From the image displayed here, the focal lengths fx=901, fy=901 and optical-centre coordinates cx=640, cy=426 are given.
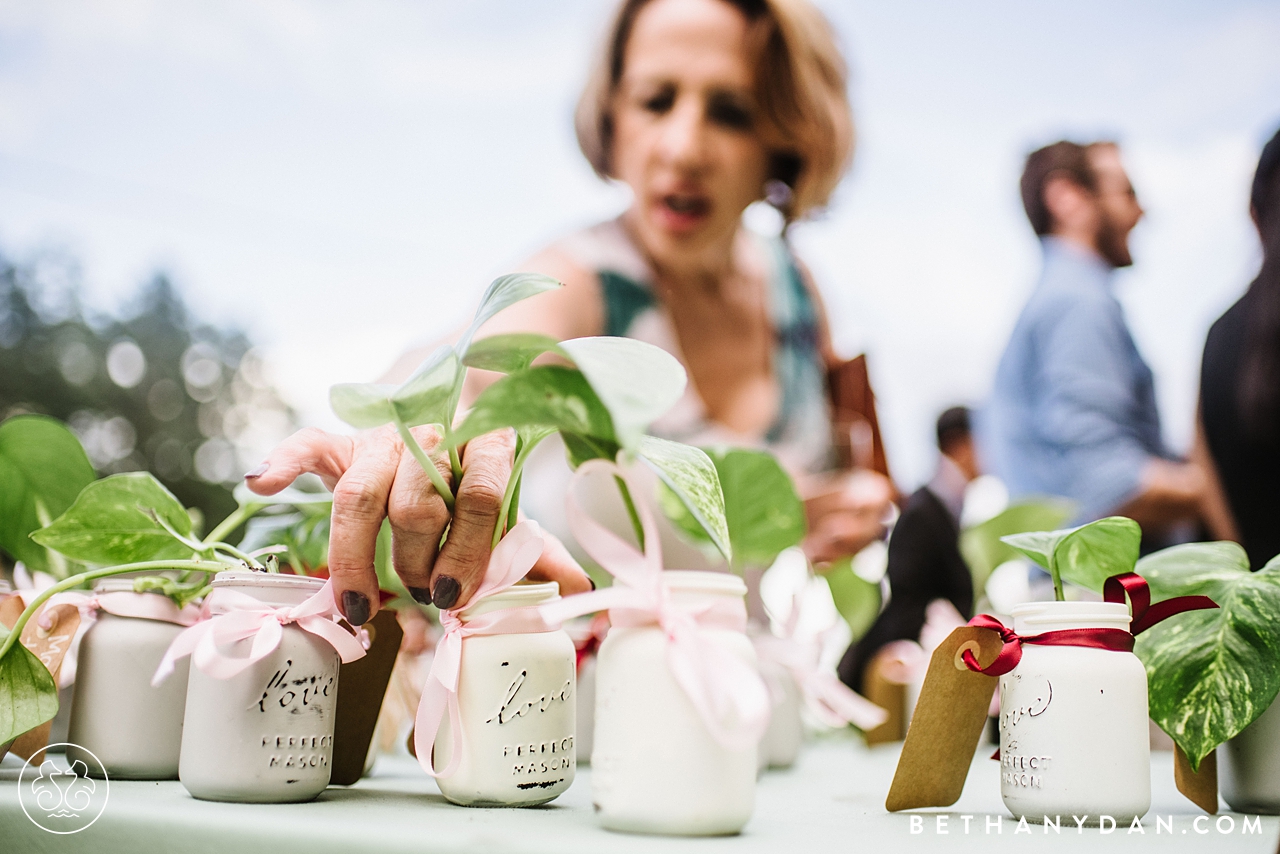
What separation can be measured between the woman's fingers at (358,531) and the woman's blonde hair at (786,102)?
1.06 meters

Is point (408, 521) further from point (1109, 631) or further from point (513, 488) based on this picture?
point (1109, 631)

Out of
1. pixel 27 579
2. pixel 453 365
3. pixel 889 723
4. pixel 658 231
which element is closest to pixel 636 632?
pixel 453 365

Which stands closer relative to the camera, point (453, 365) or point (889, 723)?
point (453, 365)

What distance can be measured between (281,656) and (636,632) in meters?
0.12

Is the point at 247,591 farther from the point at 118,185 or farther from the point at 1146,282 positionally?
the point at 118,185

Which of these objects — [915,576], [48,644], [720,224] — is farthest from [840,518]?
[48,644]

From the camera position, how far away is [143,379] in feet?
12.2

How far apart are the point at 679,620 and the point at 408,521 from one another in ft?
0.29

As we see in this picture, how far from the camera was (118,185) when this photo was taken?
2.68 metres

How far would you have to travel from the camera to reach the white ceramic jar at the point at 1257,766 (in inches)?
12.7

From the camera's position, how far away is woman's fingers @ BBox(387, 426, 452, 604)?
271mm

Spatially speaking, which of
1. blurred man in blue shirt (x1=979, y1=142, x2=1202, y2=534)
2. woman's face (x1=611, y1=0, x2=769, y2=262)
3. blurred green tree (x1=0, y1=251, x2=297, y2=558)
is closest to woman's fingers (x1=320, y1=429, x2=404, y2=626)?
woman's face (x1=611, y1=0, x2=769, y2=262)

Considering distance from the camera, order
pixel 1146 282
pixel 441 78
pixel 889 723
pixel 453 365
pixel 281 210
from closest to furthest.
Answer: pixel 453 365 → pixel 889 723 → pixel 1146 282 → pixel 441 78 → pixel 281 210

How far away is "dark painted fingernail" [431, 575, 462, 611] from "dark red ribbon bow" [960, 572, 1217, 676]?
6.8 inches
